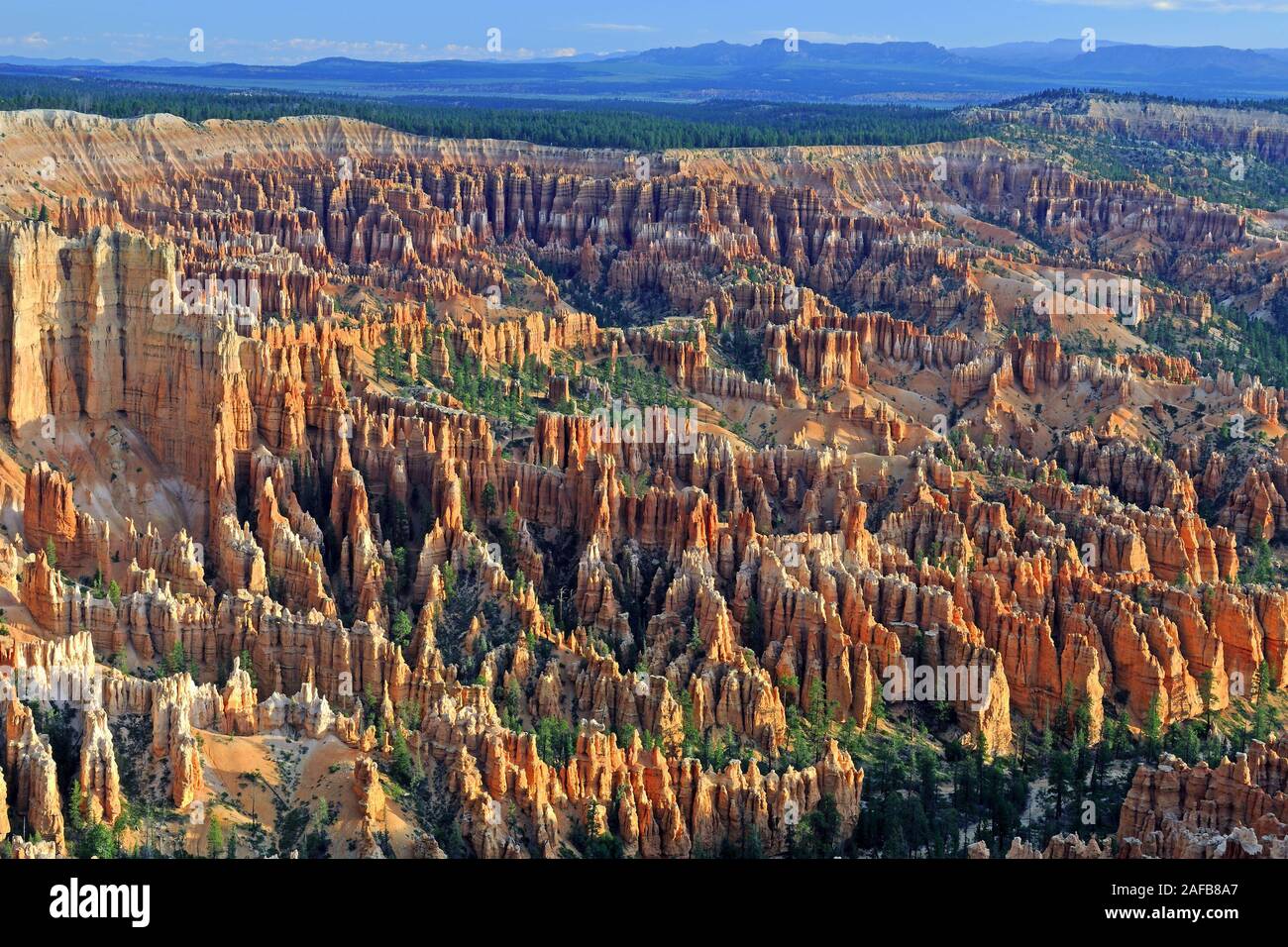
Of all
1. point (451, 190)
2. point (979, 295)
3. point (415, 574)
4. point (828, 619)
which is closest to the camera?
point (828, 619)

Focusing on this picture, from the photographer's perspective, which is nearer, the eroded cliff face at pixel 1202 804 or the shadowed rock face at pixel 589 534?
the eroded cliff face at pixel 1202 804

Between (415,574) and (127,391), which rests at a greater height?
(127,391)

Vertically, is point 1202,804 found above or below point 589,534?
below

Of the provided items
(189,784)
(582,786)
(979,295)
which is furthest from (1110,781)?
(979,295)

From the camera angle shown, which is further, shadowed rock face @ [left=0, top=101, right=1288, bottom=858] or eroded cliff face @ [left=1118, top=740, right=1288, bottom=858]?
shadowed rock face @ [left=0, top=101, right=1288, bottom=858]

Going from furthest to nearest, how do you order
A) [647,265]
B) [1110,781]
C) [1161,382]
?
[647,265]
[1161,382]
[1110,781]

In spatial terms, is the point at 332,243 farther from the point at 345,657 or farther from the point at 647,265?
the point at 345,657

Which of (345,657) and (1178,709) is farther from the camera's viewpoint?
(1178,709)

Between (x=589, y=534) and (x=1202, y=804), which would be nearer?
(x=1202, y=804)
